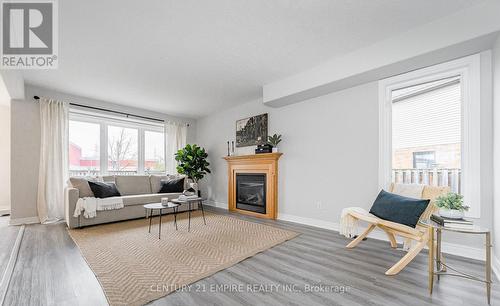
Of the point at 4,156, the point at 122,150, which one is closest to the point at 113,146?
the point at 122,150

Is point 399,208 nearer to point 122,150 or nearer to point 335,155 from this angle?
point 335,155

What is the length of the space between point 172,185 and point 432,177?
4682 mm

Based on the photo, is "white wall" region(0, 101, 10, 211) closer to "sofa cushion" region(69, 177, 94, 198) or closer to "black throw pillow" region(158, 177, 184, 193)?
"sofa cushion" region(69, 177, 94, 198)

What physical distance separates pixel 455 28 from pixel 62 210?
6.51 metres

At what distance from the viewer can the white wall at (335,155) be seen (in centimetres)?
241

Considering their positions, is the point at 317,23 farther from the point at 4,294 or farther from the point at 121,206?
the point at 121,206

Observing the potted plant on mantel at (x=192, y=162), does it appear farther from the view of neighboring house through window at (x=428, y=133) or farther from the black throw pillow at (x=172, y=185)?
the view of neighboring house through window at (x=428, y=133)

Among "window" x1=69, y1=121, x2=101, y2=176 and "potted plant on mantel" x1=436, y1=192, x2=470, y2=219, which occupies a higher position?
"window" x1=69, y1=121, x2=101, y2=176

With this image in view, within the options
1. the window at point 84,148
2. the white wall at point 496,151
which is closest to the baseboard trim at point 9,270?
the window at point 84,148

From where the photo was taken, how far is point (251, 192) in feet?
16.2

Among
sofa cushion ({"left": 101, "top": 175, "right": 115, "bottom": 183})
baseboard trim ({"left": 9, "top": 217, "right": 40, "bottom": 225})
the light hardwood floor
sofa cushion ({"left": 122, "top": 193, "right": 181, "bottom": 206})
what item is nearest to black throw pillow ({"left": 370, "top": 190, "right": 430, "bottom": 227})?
the light hardwood floor

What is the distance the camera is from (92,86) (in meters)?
4.14

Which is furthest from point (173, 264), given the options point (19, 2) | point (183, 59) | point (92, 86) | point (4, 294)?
point (92, 86)

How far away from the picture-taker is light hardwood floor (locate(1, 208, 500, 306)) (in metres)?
1.68
